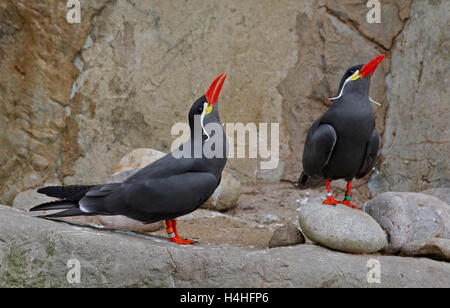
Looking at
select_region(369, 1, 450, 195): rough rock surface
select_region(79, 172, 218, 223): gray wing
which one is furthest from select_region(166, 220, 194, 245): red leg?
select_region(369, 1, 450, 195): rough rock surface

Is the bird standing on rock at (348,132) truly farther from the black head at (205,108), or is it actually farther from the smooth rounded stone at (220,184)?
the smooth rounded stone at (220,184)

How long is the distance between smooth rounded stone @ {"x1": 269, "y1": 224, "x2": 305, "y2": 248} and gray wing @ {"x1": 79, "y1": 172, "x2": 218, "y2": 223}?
27.0 inches

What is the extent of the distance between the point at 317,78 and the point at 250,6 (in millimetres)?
1257

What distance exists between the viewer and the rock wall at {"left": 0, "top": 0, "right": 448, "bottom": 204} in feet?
23.3

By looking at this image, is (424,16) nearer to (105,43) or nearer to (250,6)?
(250,6)

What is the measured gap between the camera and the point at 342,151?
15.7 feet

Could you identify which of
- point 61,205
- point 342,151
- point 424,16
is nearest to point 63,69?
point 61,205

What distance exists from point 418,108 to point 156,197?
3.96 m

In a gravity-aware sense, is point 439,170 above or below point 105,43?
below

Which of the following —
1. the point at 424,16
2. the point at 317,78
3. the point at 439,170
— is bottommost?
the point at 439,170

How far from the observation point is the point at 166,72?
7348 millimetres

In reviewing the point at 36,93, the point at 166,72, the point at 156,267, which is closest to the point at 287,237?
the point at 156,267

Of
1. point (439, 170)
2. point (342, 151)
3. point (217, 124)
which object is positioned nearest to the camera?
point (217, 124)

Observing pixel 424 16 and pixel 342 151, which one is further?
pixel 424 16
